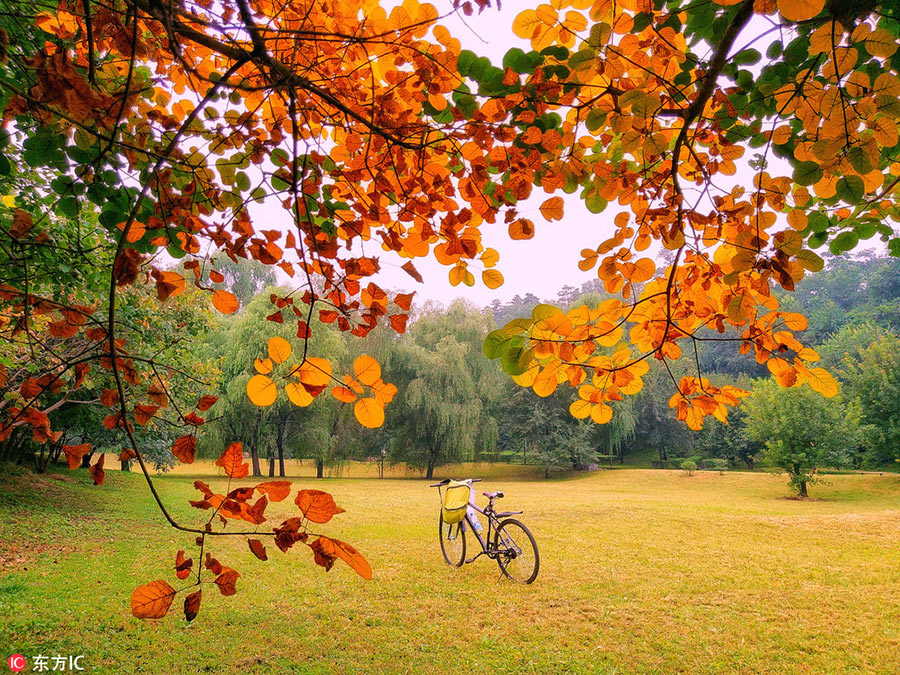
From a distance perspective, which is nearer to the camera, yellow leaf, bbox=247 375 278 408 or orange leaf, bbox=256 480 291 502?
orange leaf, bbox=256 480 291 502

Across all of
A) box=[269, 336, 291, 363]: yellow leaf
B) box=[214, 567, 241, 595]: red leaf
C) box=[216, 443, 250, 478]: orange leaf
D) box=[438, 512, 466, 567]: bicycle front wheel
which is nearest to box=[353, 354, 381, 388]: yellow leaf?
box=[269, 336, 291, 363]: yellow leaf

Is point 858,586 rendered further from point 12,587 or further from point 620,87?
point 12,587

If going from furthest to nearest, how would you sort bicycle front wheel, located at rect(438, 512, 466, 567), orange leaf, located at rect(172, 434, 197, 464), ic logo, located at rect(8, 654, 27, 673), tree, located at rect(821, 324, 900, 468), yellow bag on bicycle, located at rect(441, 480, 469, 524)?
1. tree, located at rect(821, 324, 900, 468)
2. bicycle front wheel, located at rect(438, 512, 466, 567)
3. yellow bag on bicycle, located at rect(441, 480, 469, 524)
4. ic logo, located at rect(8, 654, 27, 673)
5. orange leaf, located at rect(172, 434, 197, 464)

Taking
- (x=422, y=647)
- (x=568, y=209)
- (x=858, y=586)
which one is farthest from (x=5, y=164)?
(x=858, y=586)

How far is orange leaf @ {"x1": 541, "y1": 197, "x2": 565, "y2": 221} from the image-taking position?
1.17 metres

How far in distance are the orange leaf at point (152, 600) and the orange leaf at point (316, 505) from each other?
7.6 inches

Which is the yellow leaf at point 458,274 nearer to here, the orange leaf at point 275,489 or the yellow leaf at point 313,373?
the yellow leaf at point 313,373

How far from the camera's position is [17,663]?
2318mm

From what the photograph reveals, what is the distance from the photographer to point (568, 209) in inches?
50.5

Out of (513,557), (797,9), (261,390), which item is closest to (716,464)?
(513,557)

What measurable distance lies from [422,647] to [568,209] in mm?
2691

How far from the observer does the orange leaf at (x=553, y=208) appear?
1.17m

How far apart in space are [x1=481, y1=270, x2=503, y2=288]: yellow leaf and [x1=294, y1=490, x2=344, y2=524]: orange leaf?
2.25 ft

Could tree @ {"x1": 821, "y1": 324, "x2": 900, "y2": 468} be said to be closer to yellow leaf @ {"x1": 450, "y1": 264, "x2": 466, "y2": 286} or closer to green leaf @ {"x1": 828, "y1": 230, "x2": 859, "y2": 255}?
green leaf @ {"x1": 828, "y1": 230, "x2": 859, "y2": 255}
